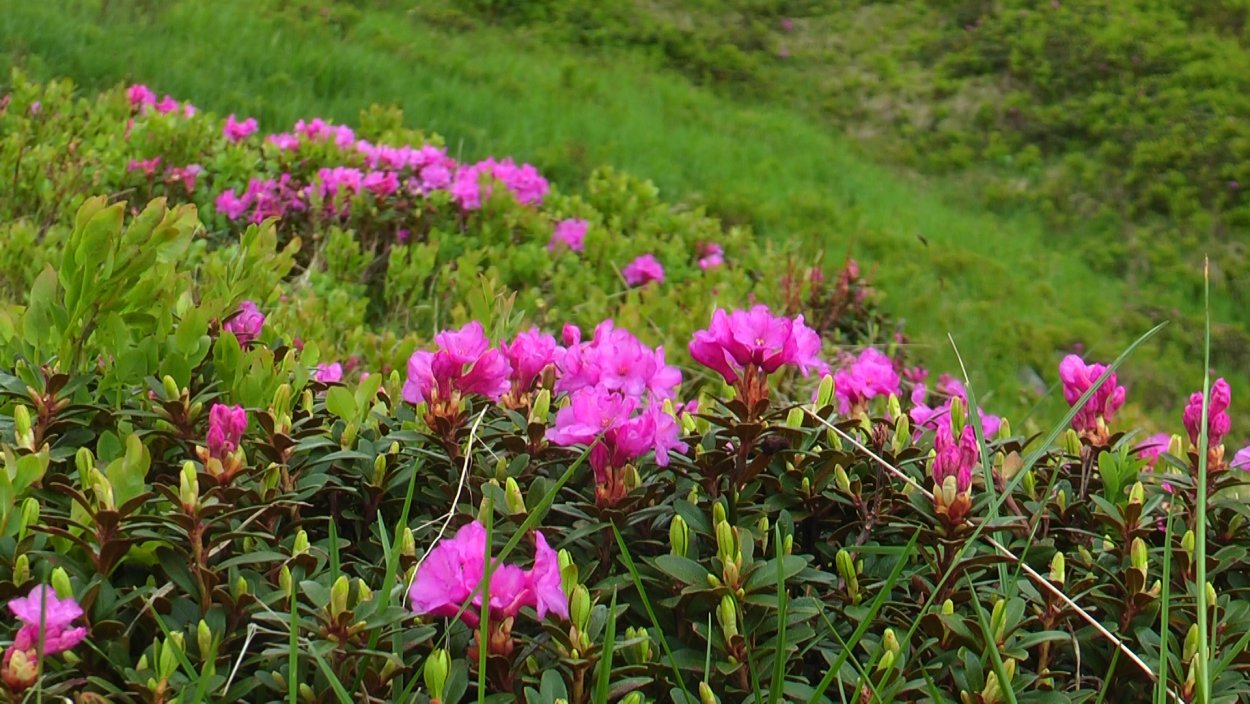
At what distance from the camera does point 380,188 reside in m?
4.45

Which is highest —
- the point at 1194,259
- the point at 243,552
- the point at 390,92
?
the point at 243,552

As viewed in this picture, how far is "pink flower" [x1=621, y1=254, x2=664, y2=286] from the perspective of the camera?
4488mm

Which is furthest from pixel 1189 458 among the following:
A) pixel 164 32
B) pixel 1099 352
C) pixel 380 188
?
pixel 164 32

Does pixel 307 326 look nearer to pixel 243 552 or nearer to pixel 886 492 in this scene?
pixel 243 552

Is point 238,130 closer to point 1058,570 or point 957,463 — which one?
point 957,463

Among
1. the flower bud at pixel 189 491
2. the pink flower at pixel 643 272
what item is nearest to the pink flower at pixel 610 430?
the flower bud at pixel 189 491

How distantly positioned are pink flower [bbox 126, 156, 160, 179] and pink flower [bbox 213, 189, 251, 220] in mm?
285

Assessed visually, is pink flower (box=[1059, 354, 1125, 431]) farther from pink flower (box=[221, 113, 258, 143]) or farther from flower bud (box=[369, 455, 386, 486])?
pink flower (box=[221, 113, 258, 143])

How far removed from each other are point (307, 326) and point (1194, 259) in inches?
280

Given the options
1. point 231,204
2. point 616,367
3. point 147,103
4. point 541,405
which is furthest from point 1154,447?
point 147,103

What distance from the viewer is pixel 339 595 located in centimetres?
98

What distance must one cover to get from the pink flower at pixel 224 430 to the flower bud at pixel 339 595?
0.28 meters

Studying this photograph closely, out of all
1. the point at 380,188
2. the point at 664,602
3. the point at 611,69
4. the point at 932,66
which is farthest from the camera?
the point at 932,66

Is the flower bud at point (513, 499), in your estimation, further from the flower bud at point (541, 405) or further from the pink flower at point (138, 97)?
the pink flower at point (138, 97)
